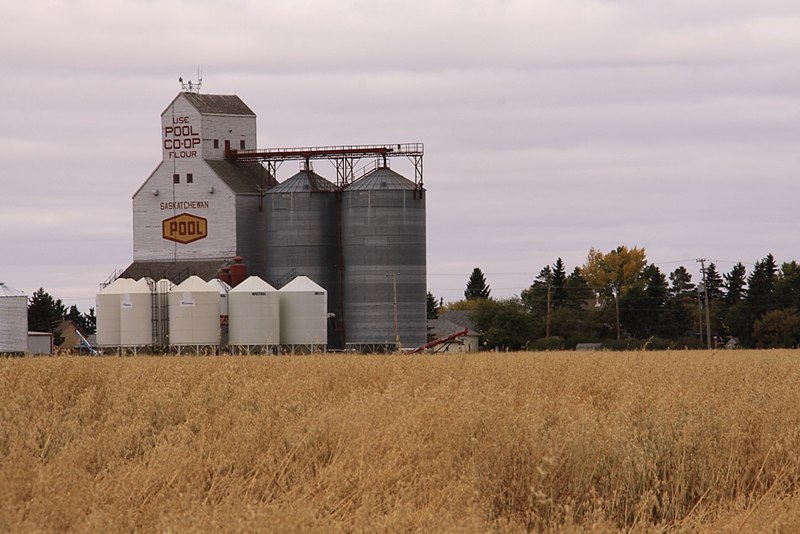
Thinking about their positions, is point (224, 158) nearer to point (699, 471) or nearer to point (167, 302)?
point (167, 302)

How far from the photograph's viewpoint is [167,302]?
6875 centimetres

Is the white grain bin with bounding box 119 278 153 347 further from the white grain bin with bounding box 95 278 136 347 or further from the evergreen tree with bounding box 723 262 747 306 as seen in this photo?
the evergreen tree with bounding box 723 262 747 306

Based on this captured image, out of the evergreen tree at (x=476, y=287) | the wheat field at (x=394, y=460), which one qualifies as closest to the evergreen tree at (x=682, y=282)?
the evergreen tree at (x=476, y=287)

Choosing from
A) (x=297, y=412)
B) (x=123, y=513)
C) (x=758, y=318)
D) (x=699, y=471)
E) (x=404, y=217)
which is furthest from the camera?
(x=758, y=318)

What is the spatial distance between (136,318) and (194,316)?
3.72 meters

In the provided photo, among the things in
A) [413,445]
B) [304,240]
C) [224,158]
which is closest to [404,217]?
[304,240]

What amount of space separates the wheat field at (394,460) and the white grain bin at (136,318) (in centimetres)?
5359

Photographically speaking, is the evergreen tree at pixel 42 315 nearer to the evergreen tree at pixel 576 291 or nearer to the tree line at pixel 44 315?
the tree line at pixel 44 315

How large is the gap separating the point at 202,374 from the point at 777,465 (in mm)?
8319

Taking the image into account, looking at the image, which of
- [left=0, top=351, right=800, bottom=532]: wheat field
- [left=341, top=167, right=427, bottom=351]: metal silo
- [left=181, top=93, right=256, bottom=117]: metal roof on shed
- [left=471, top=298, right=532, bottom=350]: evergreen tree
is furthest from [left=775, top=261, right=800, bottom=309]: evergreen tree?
[left=0, top=351, right=800, bottom=532]: wheat field

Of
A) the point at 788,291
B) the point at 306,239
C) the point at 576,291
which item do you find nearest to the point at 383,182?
the point at 306,239

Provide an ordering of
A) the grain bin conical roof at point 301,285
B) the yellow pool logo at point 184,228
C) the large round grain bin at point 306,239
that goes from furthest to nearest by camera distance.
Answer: the yellow pool logo at point 184,228 → the large round grain bin at point 306,239 → the grain bin conical roof at point 301,285

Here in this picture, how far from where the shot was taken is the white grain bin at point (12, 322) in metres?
68.0

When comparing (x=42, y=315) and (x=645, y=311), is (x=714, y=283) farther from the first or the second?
(x=42, y=315)
